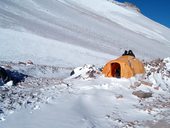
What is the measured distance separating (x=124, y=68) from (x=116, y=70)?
0.63 metres

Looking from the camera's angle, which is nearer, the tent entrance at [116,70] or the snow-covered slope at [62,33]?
the tent entrance at [116,70]

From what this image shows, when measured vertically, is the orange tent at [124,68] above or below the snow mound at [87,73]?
above

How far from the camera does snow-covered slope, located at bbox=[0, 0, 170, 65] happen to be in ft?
87.6

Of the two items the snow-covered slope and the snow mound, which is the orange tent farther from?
the snow-covered slope

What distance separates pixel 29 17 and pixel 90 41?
9518 mm

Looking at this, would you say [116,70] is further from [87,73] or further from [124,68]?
[87,73]

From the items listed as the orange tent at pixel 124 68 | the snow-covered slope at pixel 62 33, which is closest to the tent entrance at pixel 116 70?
the orange tent at pixel 124 68

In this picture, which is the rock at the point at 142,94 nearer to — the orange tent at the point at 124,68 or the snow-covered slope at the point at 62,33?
the orange tent at the point at 124,68

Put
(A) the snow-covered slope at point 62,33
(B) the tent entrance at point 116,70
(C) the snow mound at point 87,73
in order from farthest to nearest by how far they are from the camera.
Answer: (A) the snow-covered slope at point 62,33, (B) the tent entrance at point 116,70, (C) the snow mound at point 87,73

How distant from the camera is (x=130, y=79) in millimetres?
14266

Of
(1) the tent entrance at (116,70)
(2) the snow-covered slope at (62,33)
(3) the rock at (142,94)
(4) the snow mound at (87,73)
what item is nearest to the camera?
(3) the rock at (142,94)

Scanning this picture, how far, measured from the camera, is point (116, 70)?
1544 centimetres

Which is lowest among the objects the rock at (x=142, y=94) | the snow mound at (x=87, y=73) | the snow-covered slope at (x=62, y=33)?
the rock at (x=142, y=94)

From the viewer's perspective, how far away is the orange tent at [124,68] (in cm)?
1478
